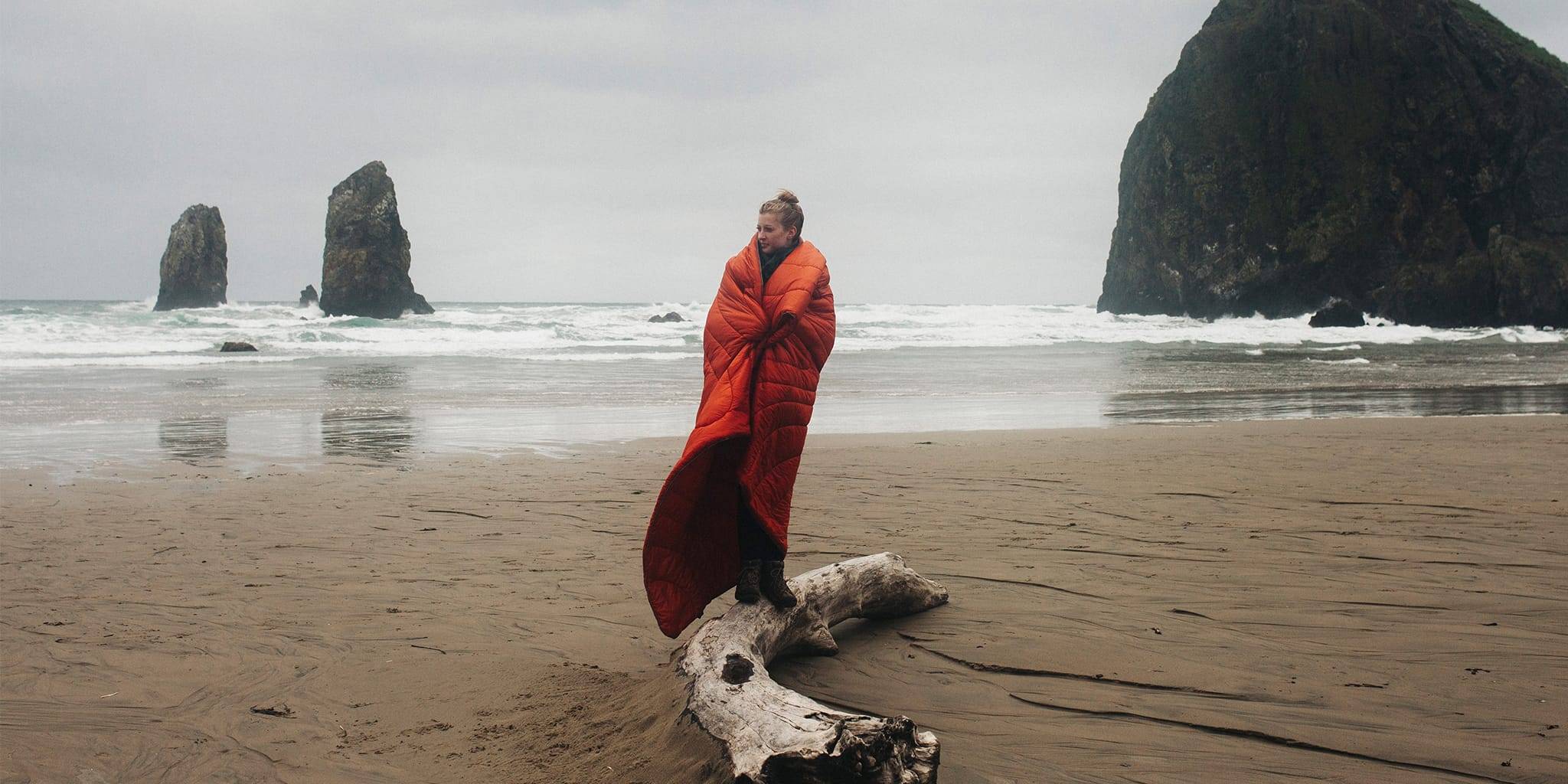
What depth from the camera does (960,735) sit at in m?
3.43

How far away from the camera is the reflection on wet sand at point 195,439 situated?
9.66 metres

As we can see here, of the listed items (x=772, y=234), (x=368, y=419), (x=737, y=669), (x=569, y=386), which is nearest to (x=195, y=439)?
(x=368, y=419)

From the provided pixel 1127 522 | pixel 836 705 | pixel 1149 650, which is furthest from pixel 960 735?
pixel 1127 522

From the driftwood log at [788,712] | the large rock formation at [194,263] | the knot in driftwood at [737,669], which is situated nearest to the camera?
the driftwood log at [788,712]

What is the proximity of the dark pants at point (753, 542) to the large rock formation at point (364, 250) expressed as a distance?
5266cm

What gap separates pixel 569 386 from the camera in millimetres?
18625

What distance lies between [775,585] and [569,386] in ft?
50.0

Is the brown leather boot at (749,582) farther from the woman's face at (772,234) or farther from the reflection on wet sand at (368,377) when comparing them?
the reflection on wet sand at (368,377)

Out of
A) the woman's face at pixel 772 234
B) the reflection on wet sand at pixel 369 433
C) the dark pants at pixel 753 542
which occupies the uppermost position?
the woman's face at pixel 772 234

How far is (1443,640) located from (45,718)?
5516 millimetres

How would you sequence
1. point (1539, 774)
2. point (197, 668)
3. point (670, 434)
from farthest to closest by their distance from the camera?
point (670, 434), point (197, 668), point (1539, 774)

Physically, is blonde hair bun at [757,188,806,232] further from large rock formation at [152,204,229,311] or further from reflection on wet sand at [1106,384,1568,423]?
large rock formation at [152,204,229,311]

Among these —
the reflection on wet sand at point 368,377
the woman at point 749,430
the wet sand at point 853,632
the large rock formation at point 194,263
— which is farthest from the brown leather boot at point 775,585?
the large rock formation at point 194,263

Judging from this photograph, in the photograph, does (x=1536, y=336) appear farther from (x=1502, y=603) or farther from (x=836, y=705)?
(x=836, y=705)
